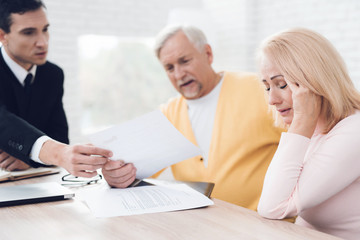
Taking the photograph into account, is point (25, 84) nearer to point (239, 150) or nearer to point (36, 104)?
point (36, 104)

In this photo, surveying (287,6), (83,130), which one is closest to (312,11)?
(287,6)

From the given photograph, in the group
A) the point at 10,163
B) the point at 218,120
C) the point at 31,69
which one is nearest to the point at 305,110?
the point at 218,120

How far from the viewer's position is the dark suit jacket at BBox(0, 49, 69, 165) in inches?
64.3

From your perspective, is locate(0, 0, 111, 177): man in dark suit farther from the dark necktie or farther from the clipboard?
the clipboard

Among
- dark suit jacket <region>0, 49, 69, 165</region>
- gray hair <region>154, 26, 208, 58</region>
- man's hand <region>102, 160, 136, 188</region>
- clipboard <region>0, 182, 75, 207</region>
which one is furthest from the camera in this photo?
gray hair <region>154, 26, 208, 58</region>

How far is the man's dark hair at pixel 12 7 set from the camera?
6.90ft

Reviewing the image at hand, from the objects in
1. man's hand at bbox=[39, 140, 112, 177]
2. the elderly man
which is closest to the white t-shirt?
the elderly man

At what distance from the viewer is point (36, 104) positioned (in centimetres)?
202

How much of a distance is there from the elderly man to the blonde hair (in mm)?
678

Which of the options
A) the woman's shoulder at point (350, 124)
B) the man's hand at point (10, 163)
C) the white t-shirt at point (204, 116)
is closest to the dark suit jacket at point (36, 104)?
the man's hand at point (10, 163)

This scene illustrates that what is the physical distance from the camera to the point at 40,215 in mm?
1133

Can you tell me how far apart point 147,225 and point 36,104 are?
48.3 inches

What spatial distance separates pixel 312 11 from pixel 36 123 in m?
3.01

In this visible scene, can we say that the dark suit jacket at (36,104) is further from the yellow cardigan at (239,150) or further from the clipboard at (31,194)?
the yellow cardigan at (239,150)
